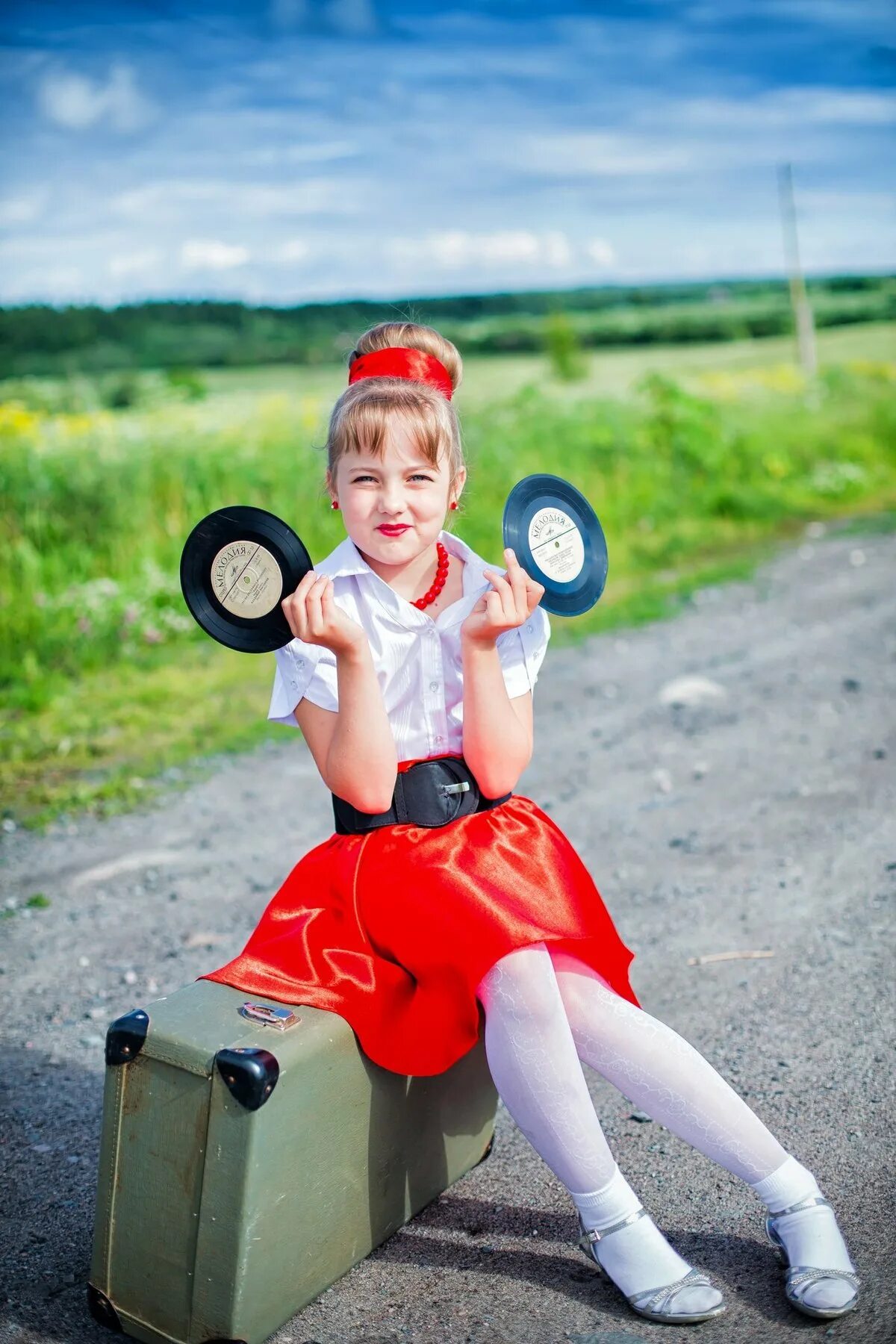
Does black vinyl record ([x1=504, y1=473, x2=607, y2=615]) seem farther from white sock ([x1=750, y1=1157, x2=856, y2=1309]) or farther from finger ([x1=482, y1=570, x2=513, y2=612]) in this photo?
white sock ([x1=750, y1=1157, x2=856, y2=1309])

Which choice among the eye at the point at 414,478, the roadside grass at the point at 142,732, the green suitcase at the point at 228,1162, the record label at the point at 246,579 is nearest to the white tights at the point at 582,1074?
the green suitcase at the point at 228,1162

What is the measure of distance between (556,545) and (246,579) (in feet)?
1.91

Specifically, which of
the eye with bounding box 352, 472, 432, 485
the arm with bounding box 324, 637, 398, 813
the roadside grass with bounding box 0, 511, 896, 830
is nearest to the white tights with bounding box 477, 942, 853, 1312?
the arm with bounding box 324, 637, 398, 813

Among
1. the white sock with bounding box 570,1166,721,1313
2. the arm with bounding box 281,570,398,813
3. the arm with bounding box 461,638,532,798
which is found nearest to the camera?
the white sock with bounding box 570,1166,721,1313

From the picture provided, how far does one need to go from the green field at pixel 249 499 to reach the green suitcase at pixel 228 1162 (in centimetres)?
116

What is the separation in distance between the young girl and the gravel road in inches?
6.9

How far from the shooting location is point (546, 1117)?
2.08 meters

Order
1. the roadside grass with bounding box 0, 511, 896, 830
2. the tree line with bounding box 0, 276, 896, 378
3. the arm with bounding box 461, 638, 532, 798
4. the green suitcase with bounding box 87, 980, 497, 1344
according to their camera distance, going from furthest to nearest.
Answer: the tree line with bounding box 0, 276, 896, 378, the roadside grass with bounding box 0, 511, 896, 830, the arm with bounding box 461, 638, 532, 798, the green suitcase with bounding box 87, 980, 497, 1344

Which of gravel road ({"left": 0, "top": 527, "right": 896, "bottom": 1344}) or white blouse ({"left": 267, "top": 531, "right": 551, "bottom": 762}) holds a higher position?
white blouse ({"left": 267, "top": 531, "right": 551, "bottom": 762})

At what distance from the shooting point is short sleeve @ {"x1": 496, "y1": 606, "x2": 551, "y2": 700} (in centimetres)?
241

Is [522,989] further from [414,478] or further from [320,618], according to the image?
[414,478]

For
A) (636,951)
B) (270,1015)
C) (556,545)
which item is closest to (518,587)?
(556,545)

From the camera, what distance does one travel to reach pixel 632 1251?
207 centimetres

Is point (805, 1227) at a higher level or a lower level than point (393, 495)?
lower
